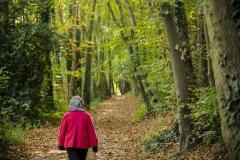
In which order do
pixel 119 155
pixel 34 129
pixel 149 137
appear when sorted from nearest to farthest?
pixel 119 155 → pixel 149 137 → pixel 34 129

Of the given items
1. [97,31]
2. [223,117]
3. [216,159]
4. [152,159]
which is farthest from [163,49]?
[97,31]

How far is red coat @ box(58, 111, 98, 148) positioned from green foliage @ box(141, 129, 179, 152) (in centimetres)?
436

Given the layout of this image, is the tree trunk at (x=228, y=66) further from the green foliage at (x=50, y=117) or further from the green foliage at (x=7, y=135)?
the green foliage at (x=50, y=117)

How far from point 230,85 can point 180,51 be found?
3.52 metres

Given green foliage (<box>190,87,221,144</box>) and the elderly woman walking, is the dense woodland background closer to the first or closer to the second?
green foliage (<box>190,87,221,144</box>)

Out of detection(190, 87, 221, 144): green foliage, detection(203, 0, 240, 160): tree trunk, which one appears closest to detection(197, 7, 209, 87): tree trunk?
detection(190, 87, 221, 144): green foliage

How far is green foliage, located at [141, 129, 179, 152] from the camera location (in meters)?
9.65

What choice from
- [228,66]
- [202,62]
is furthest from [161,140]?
[228,66]

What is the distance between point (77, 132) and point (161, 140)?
16.2ft

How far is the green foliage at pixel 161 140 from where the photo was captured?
31.7 feet

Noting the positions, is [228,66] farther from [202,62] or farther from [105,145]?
[105,145]

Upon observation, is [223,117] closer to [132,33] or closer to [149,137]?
[149,137]

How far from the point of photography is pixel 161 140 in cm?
992

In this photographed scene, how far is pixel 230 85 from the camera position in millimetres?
4836
